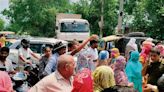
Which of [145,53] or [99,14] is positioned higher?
[145,53]

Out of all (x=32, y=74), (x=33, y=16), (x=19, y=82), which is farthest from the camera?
(x=33, y=16)

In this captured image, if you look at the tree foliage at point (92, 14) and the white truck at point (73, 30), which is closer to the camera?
the white truck at point (73, 30)

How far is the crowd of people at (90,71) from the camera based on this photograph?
19.9 ft

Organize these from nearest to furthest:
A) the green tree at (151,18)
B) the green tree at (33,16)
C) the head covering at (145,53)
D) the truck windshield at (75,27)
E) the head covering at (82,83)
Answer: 1. the head covering at (82,83)
2. the head covering at (145,53)
3. the truck windshield at (75,27)
4. the green tree at (151,18)
5. the green tree at (33,16)

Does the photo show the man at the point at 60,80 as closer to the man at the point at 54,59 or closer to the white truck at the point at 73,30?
the man at the point at 54,59

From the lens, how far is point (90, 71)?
23.4 ft

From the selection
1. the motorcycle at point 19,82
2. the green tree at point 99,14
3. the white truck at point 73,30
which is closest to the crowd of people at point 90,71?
the motorcycle at point 19,82

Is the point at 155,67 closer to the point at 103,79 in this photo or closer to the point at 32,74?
the point at 103,79

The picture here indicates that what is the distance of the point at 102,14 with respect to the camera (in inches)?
1950

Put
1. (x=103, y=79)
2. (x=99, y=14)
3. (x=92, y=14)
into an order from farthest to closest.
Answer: (x=92, y=14)
(x=99, y=14)
(x=103, y=79)

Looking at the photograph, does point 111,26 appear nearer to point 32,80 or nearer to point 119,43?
point 119,43

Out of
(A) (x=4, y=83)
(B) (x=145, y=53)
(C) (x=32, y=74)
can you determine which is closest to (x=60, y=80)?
(A) (x=4, y=83)

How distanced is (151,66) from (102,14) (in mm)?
40111

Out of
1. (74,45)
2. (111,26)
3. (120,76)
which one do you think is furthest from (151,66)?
(111,26)
